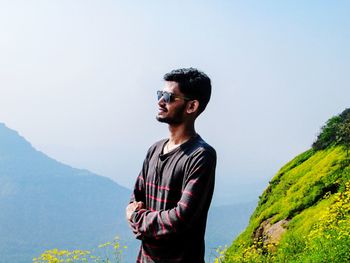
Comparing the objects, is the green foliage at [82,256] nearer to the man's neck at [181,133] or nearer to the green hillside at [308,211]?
the green hillside at [308,211]

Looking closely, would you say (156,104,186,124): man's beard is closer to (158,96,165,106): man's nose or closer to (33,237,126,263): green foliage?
(158,96,165,106): man's nose

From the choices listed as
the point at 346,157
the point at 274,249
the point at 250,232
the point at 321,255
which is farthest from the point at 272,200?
the point at 321,255

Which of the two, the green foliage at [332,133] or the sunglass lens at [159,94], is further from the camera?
the green foliage at [332,133]

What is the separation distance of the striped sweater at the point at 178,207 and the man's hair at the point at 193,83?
0.25 metres

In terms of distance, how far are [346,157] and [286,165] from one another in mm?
5601

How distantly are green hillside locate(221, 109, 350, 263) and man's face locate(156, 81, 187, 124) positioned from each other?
243 inches

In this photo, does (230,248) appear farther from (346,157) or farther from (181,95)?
(181,95)

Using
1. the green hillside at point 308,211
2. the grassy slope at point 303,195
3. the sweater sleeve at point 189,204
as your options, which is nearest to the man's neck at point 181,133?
the sweater sleeve at point 189,204

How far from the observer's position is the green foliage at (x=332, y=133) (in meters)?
18.8

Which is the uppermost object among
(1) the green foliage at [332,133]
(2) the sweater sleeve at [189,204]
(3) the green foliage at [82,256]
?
(1) the green foliage at [332,133]

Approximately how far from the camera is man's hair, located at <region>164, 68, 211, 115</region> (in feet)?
11.8

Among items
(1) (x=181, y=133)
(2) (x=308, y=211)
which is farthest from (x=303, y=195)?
(1) (x=181, y=133)

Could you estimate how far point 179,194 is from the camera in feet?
11.3

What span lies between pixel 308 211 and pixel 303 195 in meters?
1.32
